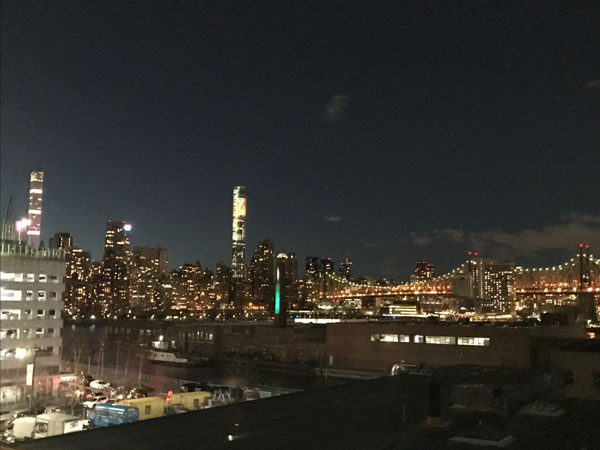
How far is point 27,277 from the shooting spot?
1842 inches

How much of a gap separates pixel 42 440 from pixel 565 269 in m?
149

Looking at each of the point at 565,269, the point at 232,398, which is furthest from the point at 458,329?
the point at 565,269

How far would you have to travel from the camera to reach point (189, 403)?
99.2 feet

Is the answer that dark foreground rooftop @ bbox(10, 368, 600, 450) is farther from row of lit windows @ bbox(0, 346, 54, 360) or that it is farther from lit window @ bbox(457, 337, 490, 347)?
row of lit windows @ bbox(0, 346, 54, 360)

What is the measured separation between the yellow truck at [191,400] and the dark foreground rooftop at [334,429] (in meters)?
12.3

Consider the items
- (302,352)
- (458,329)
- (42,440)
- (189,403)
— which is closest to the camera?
(42,440)

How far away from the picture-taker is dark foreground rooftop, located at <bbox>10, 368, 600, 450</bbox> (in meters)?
13.0

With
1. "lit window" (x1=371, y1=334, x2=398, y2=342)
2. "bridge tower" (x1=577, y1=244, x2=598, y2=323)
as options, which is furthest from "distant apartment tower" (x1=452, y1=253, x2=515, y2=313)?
"lit window" (x1=371, y1=334, x2=398, y2=342)

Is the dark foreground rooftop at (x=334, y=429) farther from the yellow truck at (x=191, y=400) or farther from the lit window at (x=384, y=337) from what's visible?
the lit window at (x=384, y=337)

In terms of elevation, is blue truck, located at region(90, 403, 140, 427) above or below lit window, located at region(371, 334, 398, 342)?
below

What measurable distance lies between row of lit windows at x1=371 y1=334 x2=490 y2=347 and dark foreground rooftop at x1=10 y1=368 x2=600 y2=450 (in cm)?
2681

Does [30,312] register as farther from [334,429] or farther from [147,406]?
[334,429]

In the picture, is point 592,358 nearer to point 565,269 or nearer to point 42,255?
point 42,255

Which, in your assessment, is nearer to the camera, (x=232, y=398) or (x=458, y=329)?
(x=232, y=398)
